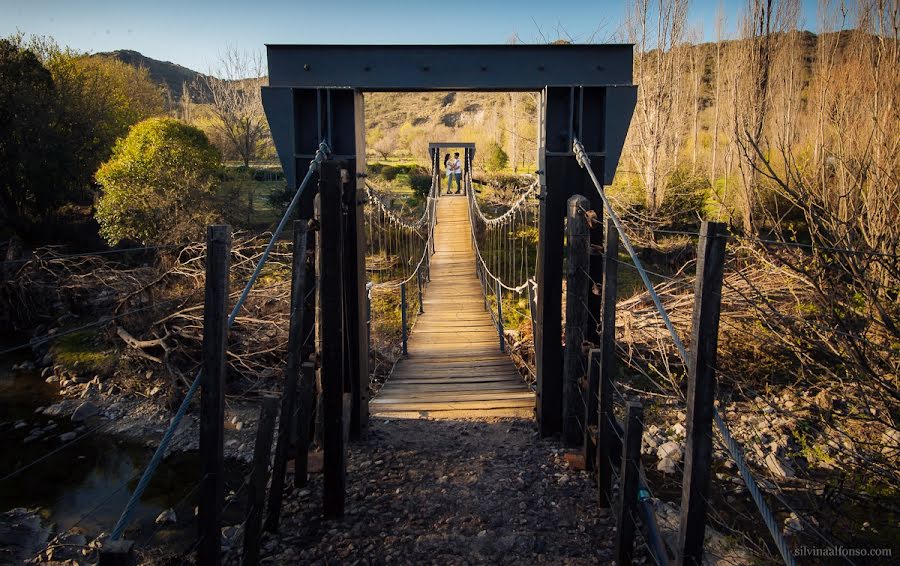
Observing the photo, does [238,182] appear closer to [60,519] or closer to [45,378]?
[45,378]

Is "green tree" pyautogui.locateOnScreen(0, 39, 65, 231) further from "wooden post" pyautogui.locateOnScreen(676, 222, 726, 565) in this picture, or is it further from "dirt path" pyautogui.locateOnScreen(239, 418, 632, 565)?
"wooden post" pyautogui.locateOnScreen(676, 222, 726, 565)

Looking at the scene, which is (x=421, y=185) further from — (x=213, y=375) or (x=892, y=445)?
(x=213, y=375)

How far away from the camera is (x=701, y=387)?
5.94ft

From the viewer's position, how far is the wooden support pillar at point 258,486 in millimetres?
2475

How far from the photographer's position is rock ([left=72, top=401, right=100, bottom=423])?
812 cm

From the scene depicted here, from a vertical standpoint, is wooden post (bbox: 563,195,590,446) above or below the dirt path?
above

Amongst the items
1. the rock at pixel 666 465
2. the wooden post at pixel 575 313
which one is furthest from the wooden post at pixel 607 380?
the rock at pixel 666 465

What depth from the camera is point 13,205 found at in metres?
14.5

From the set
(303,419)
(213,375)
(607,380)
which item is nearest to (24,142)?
(303,419)

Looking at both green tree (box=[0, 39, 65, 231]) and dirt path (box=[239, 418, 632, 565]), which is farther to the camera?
green tree (box=[0, 39, 65, 231])

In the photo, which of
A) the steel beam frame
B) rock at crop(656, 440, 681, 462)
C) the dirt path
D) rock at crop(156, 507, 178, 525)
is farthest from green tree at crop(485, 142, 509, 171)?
the dirt path

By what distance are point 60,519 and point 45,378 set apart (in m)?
4.17

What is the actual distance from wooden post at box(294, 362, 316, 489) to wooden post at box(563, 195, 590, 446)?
5.05 ft

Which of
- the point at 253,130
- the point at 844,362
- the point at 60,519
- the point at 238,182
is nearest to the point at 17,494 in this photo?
the point at 60,519
